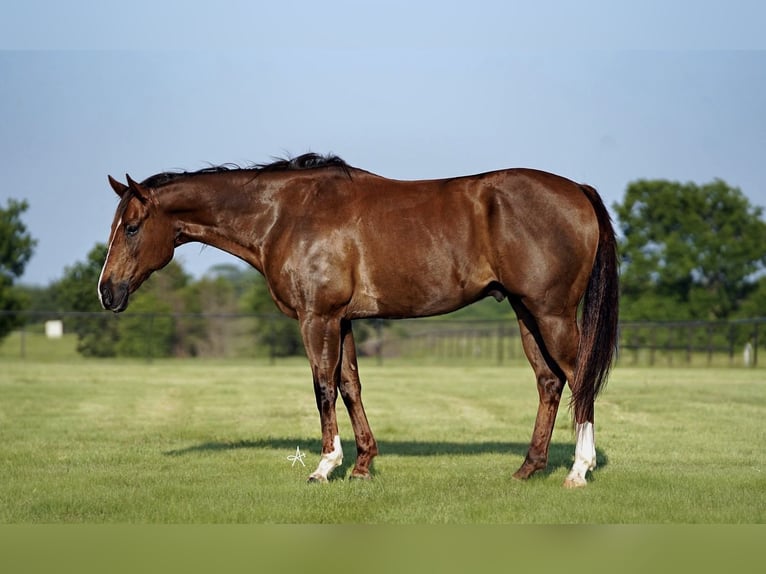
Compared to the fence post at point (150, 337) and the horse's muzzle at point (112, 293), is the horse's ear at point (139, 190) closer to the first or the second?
the horse's muzzle at point (112, 293)

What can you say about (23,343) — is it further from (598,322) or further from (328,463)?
(598,322)

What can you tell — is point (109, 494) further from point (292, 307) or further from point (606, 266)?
point (606, 266)

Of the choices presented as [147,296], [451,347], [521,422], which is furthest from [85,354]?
[521,422]

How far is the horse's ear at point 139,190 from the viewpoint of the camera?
292 inches

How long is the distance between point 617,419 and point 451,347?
101 feet

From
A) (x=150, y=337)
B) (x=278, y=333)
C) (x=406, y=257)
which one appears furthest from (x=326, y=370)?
(x=278, y=333)

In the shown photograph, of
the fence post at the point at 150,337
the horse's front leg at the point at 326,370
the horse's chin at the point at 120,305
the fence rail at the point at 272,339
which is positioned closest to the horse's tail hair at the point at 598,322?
the horse's front leg at the point at 326,370

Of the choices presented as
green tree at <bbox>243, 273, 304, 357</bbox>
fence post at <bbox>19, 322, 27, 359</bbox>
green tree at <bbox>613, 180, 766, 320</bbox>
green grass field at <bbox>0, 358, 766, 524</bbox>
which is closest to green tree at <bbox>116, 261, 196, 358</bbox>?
fence post at <bbox>19, 322, 27, 359</bbox>

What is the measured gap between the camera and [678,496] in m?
6.52

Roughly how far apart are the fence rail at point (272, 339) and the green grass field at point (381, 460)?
52.6 ft

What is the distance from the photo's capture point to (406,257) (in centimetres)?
714

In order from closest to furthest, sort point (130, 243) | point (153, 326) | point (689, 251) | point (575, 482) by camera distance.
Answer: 1. point (575, 482)
2. point (130, 243)
3. point (153, 326)
4. point (689, 251)

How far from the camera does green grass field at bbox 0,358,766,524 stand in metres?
6.05

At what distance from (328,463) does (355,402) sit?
23.1 inches
